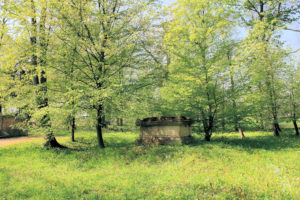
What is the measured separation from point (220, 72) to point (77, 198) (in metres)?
8.97

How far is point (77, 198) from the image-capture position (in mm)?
4348

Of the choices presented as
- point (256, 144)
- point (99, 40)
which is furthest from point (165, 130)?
point (99, 40)

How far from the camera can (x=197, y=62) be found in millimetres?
10078

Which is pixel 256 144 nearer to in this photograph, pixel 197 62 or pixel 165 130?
pixel 165 130

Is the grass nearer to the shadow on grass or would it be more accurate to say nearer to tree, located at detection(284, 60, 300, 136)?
the shadow on grass

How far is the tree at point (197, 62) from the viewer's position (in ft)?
33.0

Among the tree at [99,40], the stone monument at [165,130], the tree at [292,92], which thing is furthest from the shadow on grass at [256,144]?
the tree at [99,40]

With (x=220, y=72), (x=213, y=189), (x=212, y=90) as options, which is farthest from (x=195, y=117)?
(x=213, y=189)

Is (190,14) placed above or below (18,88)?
above

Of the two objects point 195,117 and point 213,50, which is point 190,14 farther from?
point 195,117

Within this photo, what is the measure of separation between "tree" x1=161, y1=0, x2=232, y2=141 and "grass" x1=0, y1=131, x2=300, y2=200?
9.65 ft

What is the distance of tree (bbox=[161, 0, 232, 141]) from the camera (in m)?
10.1

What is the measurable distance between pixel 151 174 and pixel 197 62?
21.8 ft

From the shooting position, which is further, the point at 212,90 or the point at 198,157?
the point at 212,90
